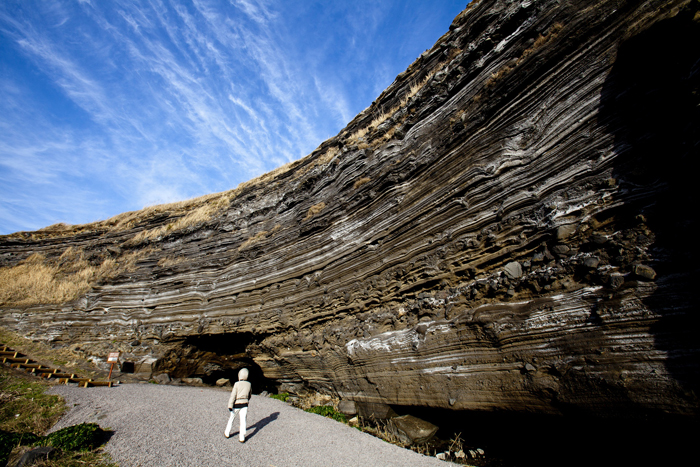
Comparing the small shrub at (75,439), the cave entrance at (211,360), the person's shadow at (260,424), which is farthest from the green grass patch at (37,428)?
the cave entrance at (211,360)

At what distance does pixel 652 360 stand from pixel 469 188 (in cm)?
469

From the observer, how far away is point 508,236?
259 inches

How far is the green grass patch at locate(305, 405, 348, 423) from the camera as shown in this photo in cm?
888

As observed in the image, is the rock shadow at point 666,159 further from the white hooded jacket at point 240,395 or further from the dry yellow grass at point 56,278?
the dry yellow grass at point 56,278

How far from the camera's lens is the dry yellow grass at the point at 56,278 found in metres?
17.9

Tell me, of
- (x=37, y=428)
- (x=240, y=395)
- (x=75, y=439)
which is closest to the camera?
(x=75, y=439)

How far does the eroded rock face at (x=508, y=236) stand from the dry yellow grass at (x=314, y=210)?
99mm

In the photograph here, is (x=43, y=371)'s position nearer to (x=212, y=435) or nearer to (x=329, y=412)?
(x=212, y=435)

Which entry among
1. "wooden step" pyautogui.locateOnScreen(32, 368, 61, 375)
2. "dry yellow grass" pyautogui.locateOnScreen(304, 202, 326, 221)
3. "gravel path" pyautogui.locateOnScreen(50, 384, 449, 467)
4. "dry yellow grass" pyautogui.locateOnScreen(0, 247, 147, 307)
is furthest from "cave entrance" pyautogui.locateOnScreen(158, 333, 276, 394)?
"dry yellow grass" pyautogui.locateOnScreen(0, 247, 147, 307)

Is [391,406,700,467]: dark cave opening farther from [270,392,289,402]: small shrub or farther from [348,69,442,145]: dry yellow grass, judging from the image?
[348,69,442,145]: dry yellow grass

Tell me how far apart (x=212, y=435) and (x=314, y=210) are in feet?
26.9

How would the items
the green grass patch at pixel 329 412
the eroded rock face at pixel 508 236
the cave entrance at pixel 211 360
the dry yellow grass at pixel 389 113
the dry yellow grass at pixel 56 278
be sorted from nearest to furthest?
the eroded rock face at pixel 508 236, the green grass patch at pixel 329 412, the dry yellow grass at pixel 389 113, the cave entrance at pixel 211 360, the dry yellow grass at pixel 56 278

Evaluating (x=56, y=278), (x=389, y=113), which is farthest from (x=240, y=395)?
(x=56, y=278)

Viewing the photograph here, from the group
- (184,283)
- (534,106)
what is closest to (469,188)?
(534,106)
